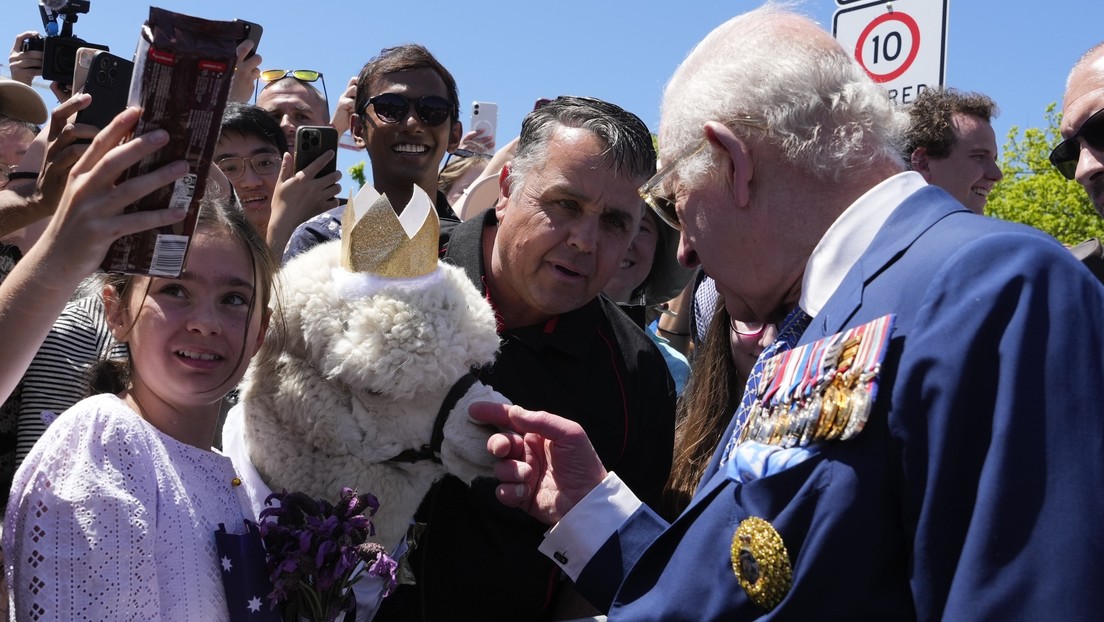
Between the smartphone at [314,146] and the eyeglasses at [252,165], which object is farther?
the eyeglasses at [252,165]

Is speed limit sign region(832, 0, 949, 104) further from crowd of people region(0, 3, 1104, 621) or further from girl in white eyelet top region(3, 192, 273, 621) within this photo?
girl in white eyelet top region(3, 192, 273, 621)

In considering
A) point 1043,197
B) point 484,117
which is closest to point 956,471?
point 484,117

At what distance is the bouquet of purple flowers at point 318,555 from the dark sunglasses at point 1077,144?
2889 mm

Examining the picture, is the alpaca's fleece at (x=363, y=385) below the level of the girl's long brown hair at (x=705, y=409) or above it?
above

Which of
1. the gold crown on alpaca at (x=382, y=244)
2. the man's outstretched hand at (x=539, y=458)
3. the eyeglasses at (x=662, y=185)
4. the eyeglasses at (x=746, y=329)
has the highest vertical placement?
the eyeglasses at (x=662, y=185)

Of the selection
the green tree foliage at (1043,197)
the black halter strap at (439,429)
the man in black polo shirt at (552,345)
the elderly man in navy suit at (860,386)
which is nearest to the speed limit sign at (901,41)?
the man in black polo shirt at (552,345)

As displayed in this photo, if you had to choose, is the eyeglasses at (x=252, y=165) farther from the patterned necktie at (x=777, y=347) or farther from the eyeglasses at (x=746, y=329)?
the patterned necktie at (x=777, y=347)

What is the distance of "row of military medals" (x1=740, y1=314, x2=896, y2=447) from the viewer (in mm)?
1702

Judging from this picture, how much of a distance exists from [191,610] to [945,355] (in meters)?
1.61

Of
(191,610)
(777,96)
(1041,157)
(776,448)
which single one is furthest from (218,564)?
(1041,157)

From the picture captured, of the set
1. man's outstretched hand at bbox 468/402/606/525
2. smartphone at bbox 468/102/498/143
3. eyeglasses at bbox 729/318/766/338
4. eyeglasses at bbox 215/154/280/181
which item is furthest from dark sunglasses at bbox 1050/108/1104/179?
smartphone at bbox 468/102/498/143

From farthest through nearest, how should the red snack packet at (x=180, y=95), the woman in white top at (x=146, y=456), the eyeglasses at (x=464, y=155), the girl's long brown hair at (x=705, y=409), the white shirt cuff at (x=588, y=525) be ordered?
the eyeglasses at (x=464, y=155) → the girl's long brown hair at (x=705, y=409) → the white shirt cuff at (x=588, y=525) → the woman in white top at (x=146, y=456) → the red snack packet at (x=180, y=95)

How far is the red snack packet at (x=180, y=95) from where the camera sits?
1891mm

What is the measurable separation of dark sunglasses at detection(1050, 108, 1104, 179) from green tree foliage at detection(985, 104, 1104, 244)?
1547 centimetres
